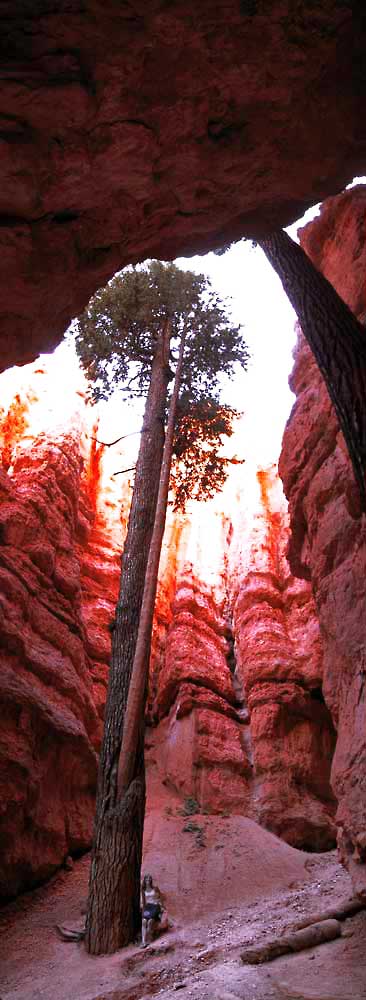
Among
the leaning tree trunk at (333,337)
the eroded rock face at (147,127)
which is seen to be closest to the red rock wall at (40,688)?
the eroded rock face at (147,127)

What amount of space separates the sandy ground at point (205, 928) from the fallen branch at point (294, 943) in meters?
0.11

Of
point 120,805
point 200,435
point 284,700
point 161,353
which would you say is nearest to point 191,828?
point 284,700

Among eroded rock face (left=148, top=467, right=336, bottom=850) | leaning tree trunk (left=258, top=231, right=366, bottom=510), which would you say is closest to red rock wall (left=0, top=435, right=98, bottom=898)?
eroded rock face (left=148, top=467, right=336, bottom=850)

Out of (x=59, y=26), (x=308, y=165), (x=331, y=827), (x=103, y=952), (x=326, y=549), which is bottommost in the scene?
(x=103, y=952)

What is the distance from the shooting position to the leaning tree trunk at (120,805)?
6004 mm

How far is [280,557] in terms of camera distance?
18.3 meters

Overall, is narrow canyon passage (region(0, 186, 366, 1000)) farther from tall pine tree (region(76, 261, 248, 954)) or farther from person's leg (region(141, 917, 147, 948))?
tall pine tree (region(76, 261, 248, 954))

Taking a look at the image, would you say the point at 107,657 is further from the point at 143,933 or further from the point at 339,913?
the point at 339,913

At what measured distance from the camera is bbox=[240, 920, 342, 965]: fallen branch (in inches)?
193

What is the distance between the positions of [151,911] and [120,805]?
3.97 feet

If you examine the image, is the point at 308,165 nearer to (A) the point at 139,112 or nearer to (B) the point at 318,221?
(A) the point at 139,112

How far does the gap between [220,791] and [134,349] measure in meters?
9.70

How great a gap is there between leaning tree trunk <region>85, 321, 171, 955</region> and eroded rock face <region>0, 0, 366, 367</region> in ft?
12.8

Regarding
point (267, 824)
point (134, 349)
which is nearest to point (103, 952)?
point (267, 824)
